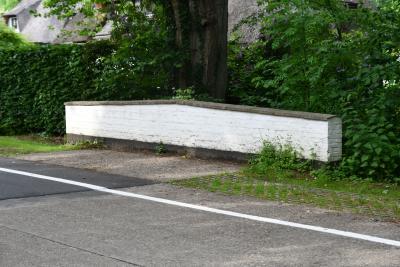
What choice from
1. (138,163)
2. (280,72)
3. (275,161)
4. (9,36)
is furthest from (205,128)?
(9,36)

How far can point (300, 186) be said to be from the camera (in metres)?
11.0

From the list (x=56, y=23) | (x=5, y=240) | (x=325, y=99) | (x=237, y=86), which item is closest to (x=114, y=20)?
(x=237, y=86)

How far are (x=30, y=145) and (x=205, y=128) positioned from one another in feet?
20.3

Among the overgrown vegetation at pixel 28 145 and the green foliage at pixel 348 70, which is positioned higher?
the green foliage at pixel 348 70

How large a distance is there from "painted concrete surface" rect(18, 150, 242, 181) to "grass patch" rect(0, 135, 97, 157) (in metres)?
0.81

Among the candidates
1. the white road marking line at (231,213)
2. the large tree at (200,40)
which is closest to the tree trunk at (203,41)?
the large tree at (200,40)

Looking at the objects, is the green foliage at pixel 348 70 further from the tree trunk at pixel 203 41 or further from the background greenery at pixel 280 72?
the tree trunk at pixel 203 41

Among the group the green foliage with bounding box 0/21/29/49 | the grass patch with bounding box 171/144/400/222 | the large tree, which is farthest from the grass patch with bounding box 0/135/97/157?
the green foliage with bounding box 0/21/29/49

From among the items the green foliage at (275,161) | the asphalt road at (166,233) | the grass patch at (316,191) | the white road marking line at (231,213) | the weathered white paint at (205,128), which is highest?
the weathered white paint at (205,128)

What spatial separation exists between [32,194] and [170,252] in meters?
4.01

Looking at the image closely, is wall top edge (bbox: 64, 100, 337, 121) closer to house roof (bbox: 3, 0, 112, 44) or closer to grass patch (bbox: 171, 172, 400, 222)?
grass patch (bbox: 171, 172, 400, 222)

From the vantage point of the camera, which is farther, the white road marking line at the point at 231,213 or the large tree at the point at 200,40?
the large tree at the point at 200,40

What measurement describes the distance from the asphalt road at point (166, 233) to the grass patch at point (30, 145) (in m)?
6.03

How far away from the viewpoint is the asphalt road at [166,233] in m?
6.70
